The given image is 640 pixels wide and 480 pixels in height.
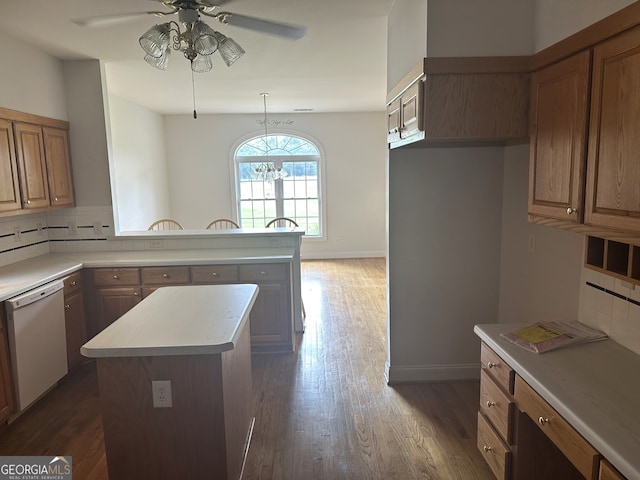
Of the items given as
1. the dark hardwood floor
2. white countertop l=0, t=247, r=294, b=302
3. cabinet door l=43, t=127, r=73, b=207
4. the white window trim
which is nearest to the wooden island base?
the dark hardwood floor

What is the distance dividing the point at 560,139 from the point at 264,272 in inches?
98.2

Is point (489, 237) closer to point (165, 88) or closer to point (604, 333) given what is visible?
point (604, 333)

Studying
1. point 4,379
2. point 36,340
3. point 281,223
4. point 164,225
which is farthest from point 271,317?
point 281,223

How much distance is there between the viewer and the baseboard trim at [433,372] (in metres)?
3.25

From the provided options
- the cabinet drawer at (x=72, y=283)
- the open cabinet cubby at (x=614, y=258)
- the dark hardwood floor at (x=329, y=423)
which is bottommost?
the dark hardwood floor at (x=329, y=423)

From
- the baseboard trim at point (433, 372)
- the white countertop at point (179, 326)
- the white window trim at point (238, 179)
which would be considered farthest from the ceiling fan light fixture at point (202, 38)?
the white window trim at point (238, 179)

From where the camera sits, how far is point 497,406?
1995mm

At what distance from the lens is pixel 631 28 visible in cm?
143

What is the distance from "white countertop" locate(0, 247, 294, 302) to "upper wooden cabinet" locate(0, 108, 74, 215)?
460mm

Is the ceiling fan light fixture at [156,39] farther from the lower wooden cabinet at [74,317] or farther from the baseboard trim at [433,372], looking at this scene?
the baseboard trim at [433,372]

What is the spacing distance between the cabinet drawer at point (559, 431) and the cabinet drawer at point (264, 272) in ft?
7.39

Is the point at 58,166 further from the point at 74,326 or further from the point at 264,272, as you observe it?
the point at 264,272

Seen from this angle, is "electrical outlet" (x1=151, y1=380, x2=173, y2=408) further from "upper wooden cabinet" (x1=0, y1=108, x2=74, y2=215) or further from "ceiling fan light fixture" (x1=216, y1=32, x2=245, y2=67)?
"upper wooden cabinet" (x1=0, y1=108, x2=74, y2=215)

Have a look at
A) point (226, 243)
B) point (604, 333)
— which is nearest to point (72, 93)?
point (226, 243)
